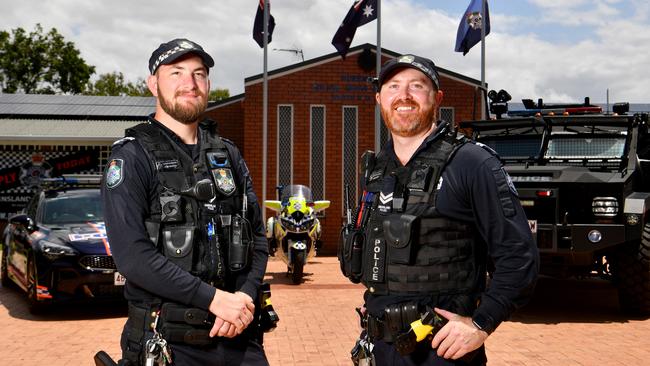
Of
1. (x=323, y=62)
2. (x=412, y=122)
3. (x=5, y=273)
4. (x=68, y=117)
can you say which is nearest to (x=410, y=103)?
(x=412, y=122)

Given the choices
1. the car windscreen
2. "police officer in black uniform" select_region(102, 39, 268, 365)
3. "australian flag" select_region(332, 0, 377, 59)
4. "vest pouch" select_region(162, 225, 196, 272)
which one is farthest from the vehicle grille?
"australian flag" select_region(332, 0, 377, 59)

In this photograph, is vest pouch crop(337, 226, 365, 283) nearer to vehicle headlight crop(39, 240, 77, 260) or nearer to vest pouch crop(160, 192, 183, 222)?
vest pouch crop(160, 192, 183, 222)

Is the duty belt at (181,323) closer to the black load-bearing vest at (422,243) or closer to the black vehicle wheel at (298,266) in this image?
the black load-bearing vest at (422,243)

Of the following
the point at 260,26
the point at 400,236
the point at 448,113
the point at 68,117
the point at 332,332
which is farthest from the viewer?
the point at 68,117

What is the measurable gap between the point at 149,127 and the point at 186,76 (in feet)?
0.93

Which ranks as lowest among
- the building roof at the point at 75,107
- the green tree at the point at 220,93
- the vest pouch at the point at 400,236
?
the vest pouch at the point at 400,236

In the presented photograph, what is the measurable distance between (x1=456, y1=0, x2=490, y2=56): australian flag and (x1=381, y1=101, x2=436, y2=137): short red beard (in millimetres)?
16734

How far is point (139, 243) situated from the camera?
2951 millimetres

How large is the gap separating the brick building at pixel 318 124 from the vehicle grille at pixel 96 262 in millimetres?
9646

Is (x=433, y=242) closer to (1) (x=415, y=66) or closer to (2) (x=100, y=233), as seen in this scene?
(1) (x=415, y=66)

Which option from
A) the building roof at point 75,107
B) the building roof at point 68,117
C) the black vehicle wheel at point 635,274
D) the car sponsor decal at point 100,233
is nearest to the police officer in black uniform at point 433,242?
the car sponsor decal at point 100,233

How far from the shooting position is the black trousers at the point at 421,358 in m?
2.88

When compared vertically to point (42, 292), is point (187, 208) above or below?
above

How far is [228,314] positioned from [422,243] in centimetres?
84
